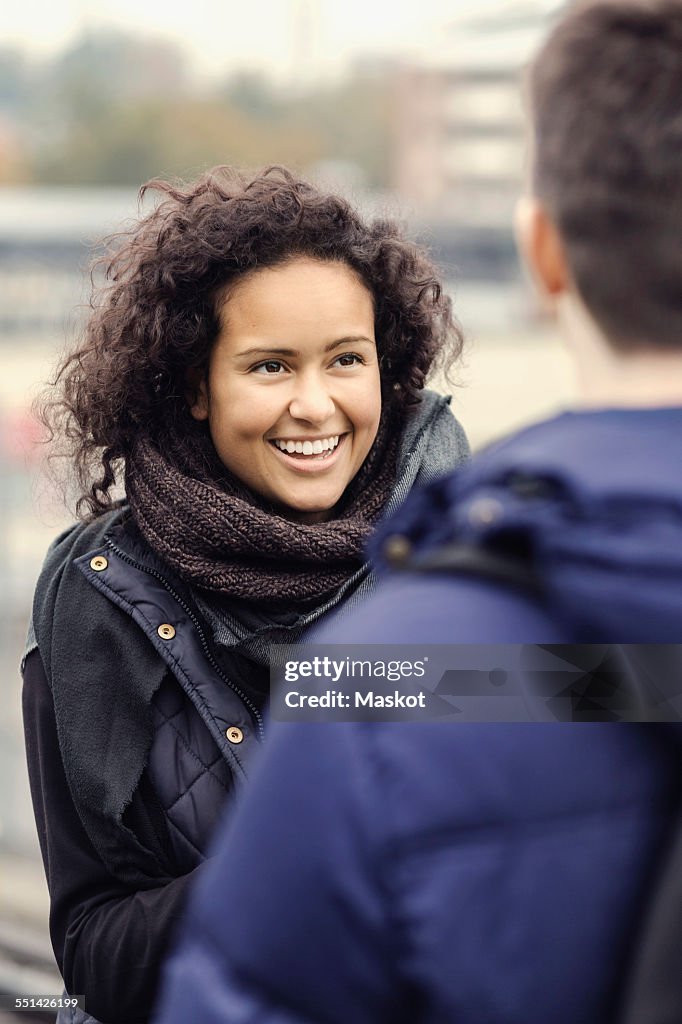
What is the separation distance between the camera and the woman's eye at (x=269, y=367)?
203cm

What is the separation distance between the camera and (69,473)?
2281 millimetres

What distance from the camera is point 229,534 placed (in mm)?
1933

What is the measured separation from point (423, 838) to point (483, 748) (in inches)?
2.9

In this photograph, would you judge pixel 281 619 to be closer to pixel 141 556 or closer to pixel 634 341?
pixel 141 556

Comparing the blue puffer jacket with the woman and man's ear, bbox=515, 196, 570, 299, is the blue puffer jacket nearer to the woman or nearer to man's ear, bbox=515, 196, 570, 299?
man's ear, bbox=515, 196, 570, 299

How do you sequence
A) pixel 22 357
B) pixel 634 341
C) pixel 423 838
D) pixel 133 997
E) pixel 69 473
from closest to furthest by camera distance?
pixel 423 838, pixel 634 341, pixel 133 997, pixel 69 473, pixel 22 357

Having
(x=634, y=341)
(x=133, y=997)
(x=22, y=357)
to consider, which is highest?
(x=634, y=341)

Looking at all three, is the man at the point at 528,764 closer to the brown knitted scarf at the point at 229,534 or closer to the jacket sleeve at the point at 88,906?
the jacket sleeve at the point at 88,906

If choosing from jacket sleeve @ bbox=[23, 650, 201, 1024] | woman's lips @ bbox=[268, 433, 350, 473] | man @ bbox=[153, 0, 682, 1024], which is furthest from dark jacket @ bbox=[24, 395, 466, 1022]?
man @ bbox=[153, 0, 682, 1024]

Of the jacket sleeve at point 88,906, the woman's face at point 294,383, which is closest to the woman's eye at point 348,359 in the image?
the woman's face at point 294,383

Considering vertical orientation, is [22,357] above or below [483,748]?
below

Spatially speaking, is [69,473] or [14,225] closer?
[69,473]

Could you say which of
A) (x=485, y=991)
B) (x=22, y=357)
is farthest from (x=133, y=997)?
(x=22, y=357)

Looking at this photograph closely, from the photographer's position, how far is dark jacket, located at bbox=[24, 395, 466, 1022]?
186 centimetres
